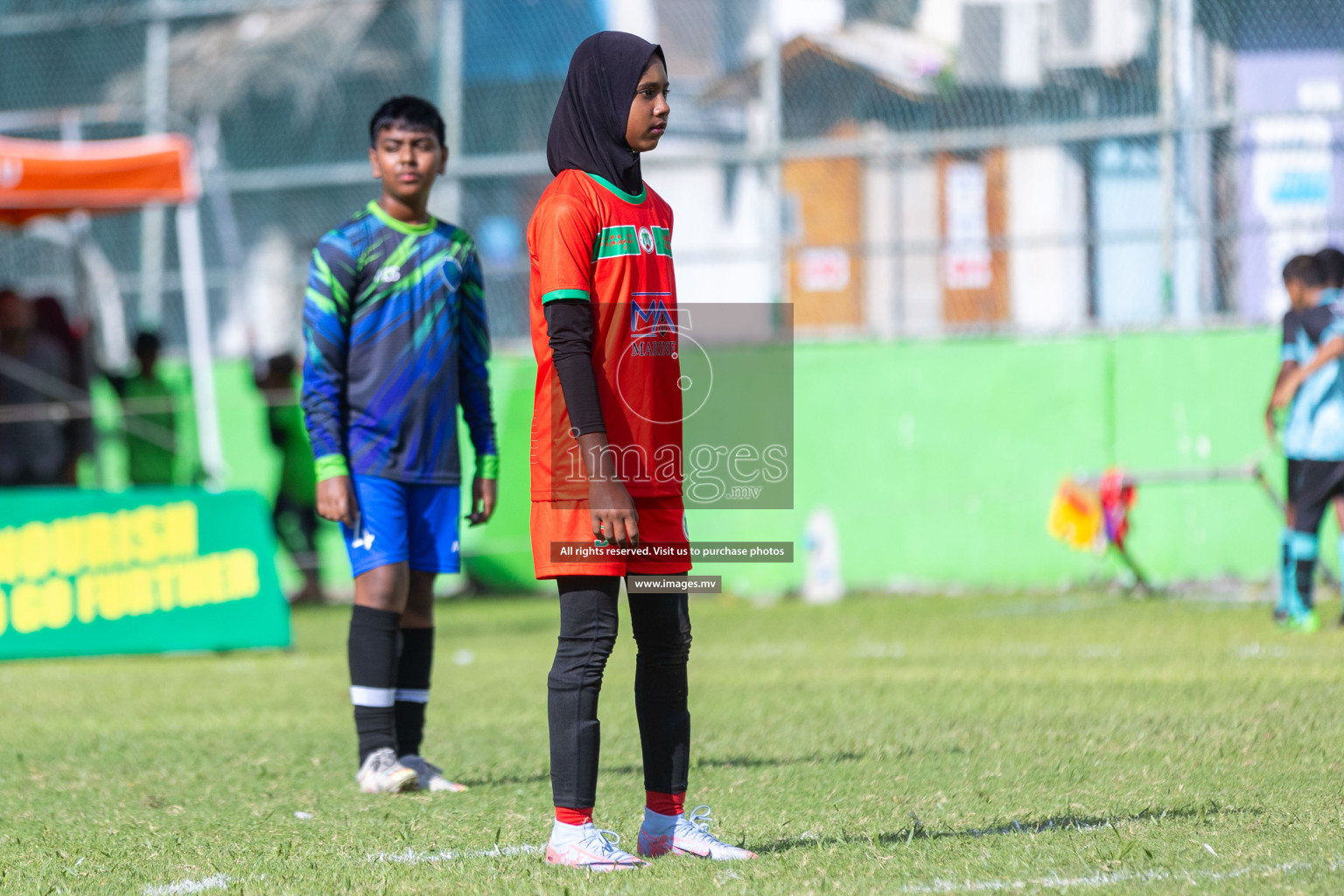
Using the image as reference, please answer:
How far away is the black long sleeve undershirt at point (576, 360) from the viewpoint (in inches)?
165

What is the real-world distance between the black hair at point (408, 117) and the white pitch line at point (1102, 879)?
10.6 feet

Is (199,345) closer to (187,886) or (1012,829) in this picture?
(187,886)

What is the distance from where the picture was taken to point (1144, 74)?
13.5 metres

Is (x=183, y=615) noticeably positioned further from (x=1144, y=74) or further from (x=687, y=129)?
(x=1144, y=74)

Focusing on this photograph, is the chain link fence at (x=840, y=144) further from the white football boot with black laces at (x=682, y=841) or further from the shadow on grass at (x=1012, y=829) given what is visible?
the white football boot with black laces at (x=682, y=841)

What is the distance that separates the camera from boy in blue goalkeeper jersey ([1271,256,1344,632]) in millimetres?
9992

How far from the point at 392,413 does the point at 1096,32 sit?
30.8ft

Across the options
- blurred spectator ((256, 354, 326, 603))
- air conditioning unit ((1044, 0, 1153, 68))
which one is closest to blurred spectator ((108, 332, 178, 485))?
blurred spectator ((256, 354, 326, 603))

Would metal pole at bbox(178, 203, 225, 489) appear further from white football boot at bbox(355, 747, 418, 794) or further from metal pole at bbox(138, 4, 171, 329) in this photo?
white football boot at bbox(355, 747, 418, 794)

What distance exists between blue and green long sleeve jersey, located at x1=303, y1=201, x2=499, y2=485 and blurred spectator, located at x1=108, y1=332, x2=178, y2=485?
→ 892 centimetres

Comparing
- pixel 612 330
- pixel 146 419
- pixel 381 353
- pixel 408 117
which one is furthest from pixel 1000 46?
pixel 612 330

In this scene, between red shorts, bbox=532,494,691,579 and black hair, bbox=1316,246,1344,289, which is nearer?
red shorts, bbox=532,494,691,579

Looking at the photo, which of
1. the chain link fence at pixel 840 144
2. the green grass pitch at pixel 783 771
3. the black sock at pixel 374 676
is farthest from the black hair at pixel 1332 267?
the black sock at pixel 374 676

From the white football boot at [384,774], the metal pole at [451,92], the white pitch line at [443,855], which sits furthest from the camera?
the metal pole at [451,92]
